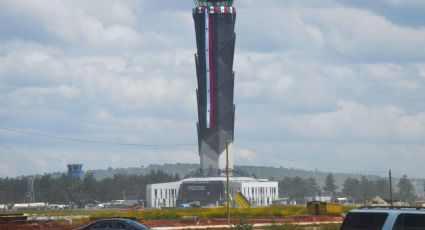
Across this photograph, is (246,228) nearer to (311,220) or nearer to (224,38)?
(311,220)

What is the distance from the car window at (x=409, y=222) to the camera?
2939 cm

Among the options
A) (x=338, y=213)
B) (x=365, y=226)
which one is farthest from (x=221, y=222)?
(x=365, y=226)

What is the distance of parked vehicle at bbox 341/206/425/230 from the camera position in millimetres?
29484

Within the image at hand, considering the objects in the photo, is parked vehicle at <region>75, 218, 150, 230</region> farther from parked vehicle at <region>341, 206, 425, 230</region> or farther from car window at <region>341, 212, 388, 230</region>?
parked vehicle at <region>341, 206, 425, 230</region>

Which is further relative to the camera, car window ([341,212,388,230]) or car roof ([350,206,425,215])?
car window ([341,212,388,230])

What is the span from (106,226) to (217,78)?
495 feet

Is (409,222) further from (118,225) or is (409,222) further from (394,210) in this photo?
(118,225)

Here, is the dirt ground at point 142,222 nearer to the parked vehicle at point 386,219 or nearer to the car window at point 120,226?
the car window at point 120,226

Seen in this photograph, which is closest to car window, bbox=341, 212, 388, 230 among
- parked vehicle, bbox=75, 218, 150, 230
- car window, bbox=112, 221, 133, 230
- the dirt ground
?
parked vehicle, bbox=75, 218, 150, 230

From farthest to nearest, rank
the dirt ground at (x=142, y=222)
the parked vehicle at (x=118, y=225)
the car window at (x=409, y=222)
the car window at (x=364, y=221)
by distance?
the dirt ground at (x=142, y=222)
the parked vehicle at (x=118, y=225)
the car window at (x=364, y=221)
the car window at (x=409, y=222)

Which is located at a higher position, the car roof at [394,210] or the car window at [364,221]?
the car roof at [394,210]

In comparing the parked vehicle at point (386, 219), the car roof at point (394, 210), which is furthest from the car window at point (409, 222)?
the car roof at point (394, 210)

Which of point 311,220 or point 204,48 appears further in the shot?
point 204,48

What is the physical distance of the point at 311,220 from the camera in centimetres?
8575
